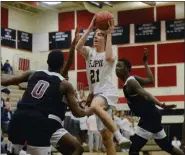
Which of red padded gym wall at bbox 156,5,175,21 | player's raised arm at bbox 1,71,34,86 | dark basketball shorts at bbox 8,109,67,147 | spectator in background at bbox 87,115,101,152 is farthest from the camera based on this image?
red padded gym wall at bbox 156,5,175,21

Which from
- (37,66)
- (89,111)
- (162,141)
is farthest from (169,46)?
(89,111)

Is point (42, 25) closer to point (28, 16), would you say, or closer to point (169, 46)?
point (28, 16)

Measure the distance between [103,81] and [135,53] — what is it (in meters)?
15.3

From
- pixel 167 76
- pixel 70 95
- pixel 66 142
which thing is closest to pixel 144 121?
pixel 66 142

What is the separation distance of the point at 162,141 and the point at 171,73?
14401 millimetres

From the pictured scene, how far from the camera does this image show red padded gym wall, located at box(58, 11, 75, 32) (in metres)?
23.7

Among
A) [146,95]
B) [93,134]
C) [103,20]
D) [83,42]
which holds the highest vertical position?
[103,20]

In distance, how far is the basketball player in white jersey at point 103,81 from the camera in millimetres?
6578

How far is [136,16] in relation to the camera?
22.3 metres

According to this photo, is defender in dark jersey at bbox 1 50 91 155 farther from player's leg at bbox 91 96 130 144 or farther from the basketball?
the basketball

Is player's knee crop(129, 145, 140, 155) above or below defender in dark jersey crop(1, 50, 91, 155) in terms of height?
below

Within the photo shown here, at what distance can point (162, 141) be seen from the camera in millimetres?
7180

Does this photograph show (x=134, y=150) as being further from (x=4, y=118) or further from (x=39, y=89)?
(x=4, y=118)

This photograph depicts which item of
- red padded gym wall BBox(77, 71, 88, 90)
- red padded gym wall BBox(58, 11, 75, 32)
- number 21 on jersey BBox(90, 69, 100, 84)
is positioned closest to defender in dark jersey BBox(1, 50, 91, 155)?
number 21 on jersey BBox(90, 69, 100, 84)
